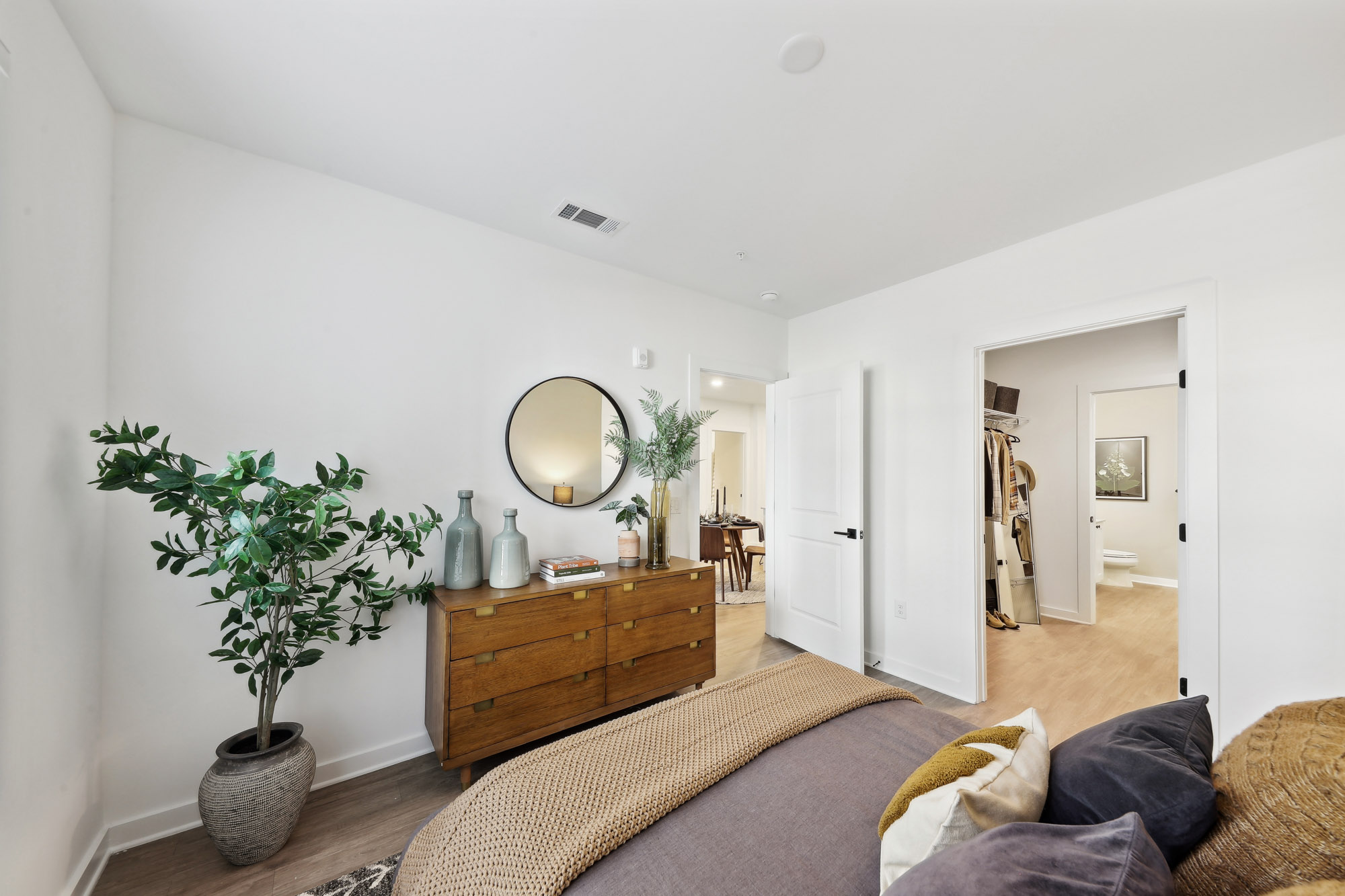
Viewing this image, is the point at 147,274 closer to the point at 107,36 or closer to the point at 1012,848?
the point at 107,36

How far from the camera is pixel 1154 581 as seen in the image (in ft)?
19.1

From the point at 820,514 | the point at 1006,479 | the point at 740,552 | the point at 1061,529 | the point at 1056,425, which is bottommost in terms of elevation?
the point at 740,552

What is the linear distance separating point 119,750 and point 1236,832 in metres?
3.01

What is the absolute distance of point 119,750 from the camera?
180 cm

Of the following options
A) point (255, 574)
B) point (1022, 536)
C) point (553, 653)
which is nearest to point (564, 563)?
point (553, 653)

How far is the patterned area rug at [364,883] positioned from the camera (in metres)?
1.61

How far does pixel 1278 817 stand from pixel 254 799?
2508 mm

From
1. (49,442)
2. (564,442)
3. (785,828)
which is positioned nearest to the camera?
(785,828)

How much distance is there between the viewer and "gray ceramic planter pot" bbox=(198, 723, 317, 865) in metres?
1.66

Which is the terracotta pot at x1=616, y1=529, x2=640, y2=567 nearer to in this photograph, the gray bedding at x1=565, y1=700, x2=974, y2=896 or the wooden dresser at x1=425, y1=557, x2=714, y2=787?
the wooden dresser at x1=425, y1=557, x2=714, y2=787

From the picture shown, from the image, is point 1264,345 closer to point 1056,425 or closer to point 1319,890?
point 1319,890

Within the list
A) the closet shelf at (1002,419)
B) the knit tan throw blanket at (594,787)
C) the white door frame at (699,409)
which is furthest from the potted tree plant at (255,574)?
the closet shelf at (1002,419)

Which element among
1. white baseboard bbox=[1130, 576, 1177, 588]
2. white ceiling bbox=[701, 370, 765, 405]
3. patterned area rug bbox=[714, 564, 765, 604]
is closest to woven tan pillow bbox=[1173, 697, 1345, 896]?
patterned area rug bbox=[714, 564, 765, 604]

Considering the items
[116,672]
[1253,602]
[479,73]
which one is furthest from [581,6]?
[1253,602]
